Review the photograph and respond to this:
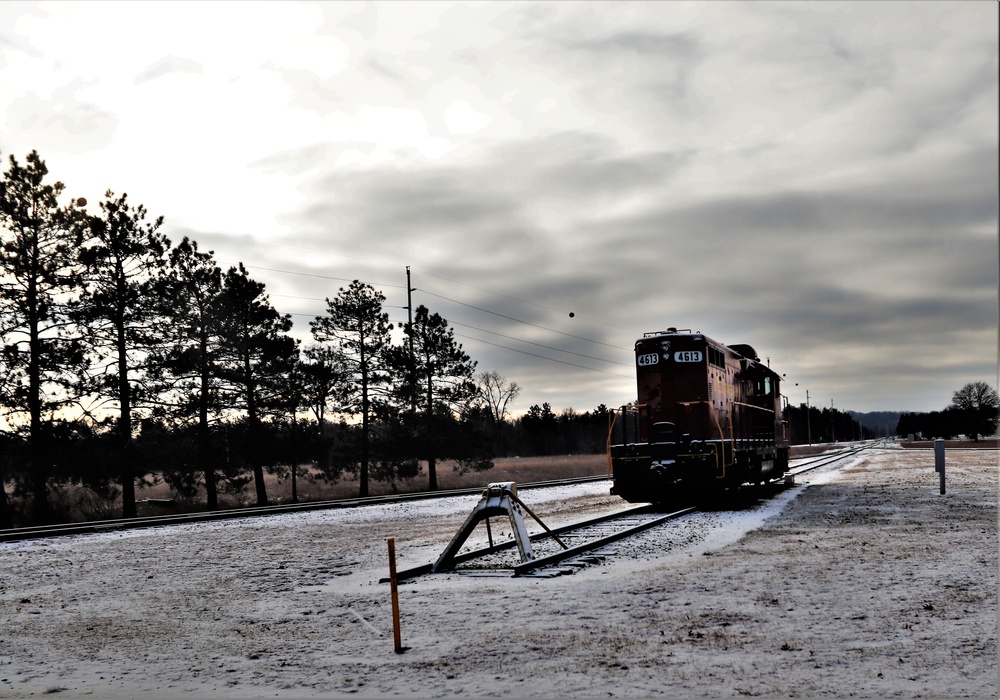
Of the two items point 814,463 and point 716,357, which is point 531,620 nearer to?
point 716,357

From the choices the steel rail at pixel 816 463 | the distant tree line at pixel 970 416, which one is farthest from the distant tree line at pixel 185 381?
the distant tree line at pixel 970 416

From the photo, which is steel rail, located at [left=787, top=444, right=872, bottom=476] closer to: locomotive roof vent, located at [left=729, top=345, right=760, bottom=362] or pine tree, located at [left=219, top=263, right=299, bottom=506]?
locomotive roof vent, located at [left=729, top=345, right=760, bottom=362]

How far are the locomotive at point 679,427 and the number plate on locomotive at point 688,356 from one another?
3cm

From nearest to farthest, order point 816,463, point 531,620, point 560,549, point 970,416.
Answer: point 531,620, point 560,549, point 816,463, point 970,416

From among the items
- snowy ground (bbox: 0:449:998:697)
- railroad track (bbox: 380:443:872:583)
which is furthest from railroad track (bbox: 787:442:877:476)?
snowy ground (bbox: 0:449:998:697)

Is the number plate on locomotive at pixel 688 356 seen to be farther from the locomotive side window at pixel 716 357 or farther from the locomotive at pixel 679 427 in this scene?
the locomotive side window at pixel 716 357

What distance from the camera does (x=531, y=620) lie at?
29.9 ft

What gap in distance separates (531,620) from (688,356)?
557 inches

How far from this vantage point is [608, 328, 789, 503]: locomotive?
20.9 m

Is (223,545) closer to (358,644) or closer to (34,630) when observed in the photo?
(34,630)

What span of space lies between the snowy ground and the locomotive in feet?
12.7

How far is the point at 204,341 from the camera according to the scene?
38031mm

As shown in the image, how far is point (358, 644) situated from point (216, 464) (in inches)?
1262

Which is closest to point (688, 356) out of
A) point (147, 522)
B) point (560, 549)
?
point (560, 549)
